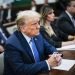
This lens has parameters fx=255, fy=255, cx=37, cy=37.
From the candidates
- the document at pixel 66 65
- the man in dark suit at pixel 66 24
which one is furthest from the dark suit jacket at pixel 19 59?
the man in dark suit at pixel 66 24

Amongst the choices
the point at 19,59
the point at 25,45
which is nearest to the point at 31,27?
the point at 25,45

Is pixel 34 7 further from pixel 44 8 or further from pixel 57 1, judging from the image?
pixel 44 8

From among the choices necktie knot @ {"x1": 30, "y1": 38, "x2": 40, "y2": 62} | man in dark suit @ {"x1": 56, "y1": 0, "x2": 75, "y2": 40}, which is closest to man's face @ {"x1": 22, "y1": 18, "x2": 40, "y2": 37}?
necktie knot @ {"x1": 30, "y1": 38, "x2": 40, "y2": 62}

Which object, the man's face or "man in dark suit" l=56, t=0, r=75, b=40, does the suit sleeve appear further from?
"man in dark suit" l=56, t=0, r=75, b=40

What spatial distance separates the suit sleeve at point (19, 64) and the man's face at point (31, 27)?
20cm

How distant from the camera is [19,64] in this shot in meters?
2.03

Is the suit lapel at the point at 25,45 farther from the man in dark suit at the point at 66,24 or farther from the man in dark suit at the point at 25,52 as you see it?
the man in dark suit at the point at 66,24

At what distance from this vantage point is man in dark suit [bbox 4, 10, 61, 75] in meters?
2.03

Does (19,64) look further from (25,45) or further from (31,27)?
(31,27)

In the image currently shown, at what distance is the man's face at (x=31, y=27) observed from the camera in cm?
215

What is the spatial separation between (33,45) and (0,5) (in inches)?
141

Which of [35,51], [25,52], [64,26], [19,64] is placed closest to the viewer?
[19,64]

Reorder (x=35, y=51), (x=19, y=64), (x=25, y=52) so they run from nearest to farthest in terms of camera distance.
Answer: (x=19, y=64), (x=25, y=52), (x=35, y=51)

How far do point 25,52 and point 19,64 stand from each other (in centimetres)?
15
